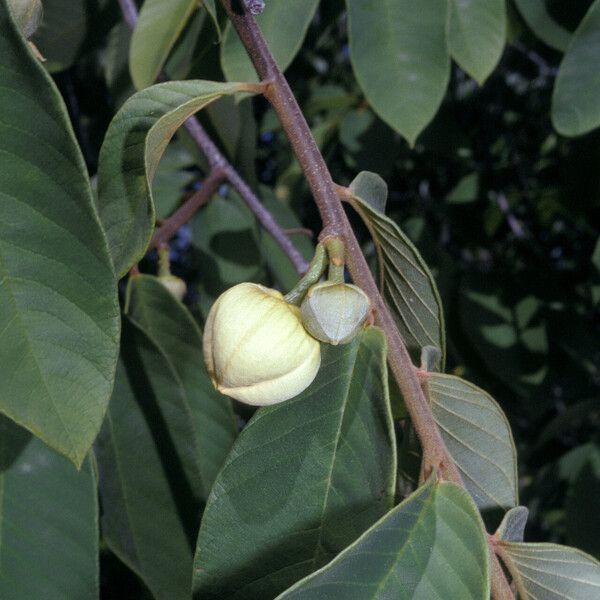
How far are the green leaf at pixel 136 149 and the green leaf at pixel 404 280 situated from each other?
16cm

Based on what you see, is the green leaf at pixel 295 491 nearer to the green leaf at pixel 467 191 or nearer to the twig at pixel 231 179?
the twig at pixel 231 179

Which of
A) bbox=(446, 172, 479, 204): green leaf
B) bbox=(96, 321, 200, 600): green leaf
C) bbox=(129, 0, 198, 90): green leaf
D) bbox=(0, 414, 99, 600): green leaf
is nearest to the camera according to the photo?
bbox=(0, 414, 99, 600): green leaf

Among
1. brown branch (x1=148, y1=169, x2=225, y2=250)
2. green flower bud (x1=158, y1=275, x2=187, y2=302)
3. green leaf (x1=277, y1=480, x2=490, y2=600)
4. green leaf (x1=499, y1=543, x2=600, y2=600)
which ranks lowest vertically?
green flower bud (x1=158, y1=275, x2=187, y2=302)

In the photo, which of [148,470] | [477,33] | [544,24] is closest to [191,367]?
[148,470]

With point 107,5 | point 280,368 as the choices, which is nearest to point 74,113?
point 107,5

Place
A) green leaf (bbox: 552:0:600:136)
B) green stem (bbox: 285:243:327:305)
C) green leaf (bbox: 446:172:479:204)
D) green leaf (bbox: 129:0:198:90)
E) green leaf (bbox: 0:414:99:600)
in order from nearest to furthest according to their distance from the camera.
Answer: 1. green stem (bbox: 285:243:327:305)
2. green leaf (bbox: 0:414:99:600)
3. green leaf (bbox: 129:0:198:90)
4. green leaf (bbox: 552:0:600:136)
5. green leaf (bbox: 446:172:479:204)

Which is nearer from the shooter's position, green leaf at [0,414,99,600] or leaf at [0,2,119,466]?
leaf at [0,2,119,466]

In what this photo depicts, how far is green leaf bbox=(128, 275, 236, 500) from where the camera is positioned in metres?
1.11

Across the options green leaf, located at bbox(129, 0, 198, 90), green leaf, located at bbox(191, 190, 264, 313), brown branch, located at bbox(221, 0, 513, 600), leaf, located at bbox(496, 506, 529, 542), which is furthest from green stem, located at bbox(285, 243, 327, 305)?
green leaf, located at bbox(191, 190, 264, 313)

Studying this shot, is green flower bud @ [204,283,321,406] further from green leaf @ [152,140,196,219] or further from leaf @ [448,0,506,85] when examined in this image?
green leaf @ [152,140,196,219]

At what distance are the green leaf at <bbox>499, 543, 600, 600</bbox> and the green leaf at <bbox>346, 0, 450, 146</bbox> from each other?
71cm

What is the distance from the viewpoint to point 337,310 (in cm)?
64

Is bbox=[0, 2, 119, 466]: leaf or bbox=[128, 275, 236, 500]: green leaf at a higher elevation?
bbox=[0, 2, 119, 466]: leaf

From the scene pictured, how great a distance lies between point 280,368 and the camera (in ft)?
2.18
